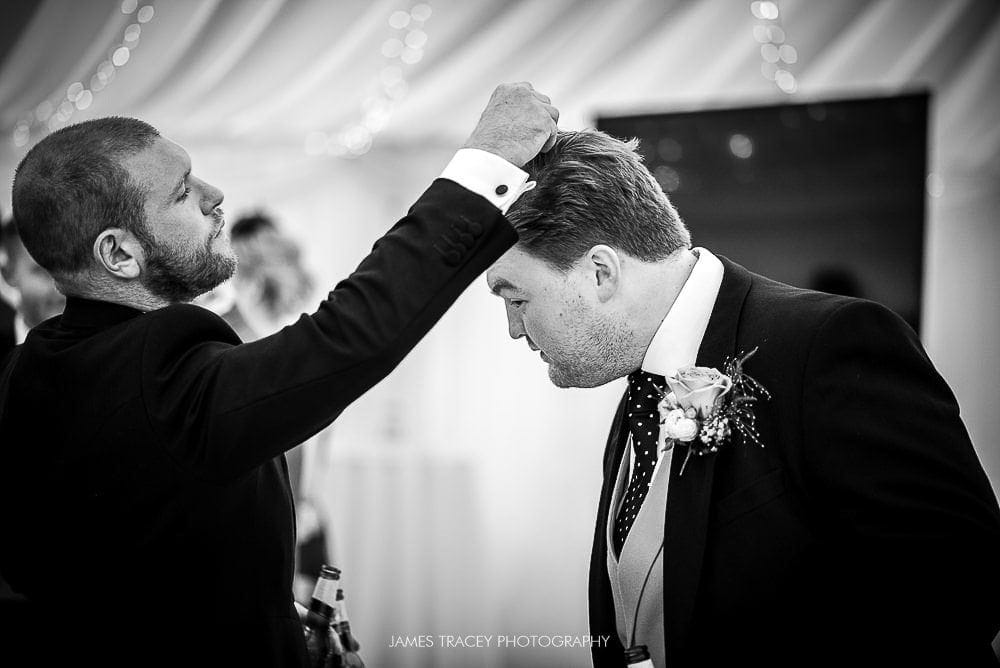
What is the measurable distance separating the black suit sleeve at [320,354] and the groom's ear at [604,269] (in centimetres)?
53

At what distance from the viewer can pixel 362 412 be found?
5.62 m

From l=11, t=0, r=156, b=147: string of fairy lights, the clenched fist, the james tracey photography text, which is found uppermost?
l=11, t=0, r=156, b=147: string of fairy lights

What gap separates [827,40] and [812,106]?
70 cm

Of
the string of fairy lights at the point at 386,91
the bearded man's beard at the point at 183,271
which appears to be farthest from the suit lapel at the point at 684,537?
the string of fairy lights at the point at 386,91

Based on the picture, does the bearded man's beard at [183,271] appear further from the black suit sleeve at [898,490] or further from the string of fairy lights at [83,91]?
the string of fairy lights at [83,91]

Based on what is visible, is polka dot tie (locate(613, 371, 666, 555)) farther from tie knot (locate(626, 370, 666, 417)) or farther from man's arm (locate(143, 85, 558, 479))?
man's arm (locate(143, 85, 558, 479))

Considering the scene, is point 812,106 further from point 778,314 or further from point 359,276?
point 359,276

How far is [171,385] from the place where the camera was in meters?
1.69

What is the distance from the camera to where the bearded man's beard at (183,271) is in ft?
6.19

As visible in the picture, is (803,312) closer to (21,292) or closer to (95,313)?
(95,313)

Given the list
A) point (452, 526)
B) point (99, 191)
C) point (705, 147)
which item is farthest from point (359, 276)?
point (452, 526)

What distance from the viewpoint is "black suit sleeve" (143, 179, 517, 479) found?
1.60m

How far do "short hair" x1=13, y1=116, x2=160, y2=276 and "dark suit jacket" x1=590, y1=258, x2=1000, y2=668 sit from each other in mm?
1234

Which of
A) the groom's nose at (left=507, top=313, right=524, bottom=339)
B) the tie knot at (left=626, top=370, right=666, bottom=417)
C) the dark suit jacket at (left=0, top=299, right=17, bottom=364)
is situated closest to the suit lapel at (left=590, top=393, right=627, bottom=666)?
the tie knot at (left=626, top=370, right=666, bottom=417)
